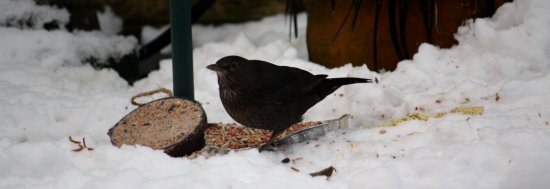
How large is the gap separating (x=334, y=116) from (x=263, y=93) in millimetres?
656

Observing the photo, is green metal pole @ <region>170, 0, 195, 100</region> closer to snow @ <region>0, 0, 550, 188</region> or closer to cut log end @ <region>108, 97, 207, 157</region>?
cut log end @ <region>108, 97, 207, 157</region>

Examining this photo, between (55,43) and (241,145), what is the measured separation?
1802 millimetres

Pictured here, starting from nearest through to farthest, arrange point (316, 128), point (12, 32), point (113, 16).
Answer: point (316, 128)
point (12, 32)
point (113, 16)

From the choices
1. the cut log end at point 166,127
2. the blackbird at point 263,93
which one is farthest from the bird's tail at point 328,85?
the cut log end at point 166,127

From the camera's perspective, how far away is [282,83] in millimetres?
3037

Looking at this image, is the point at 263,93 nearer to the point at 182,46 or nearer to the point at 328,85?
the point at 328,85

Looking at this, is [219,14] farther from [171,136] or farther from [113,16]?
[171,136]

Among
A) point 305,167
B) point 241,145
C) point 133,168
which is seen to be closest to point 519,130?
point 305,167

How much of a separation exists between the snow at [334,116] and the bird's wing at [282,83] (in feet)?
0.76

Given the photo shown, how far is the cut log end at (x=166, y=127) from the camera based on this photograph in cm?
284

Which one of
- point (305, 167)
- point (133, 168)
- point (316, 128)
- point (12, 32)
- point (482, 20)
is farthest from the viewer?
point (12, 32)

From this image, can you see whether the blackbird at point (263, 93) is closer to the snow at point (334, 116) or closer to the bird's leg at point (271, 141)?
the bird's leg at point (271, 141)

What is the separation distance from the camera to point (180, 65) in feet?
10.3

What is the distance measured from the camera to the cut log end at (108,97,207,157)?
112 inches
